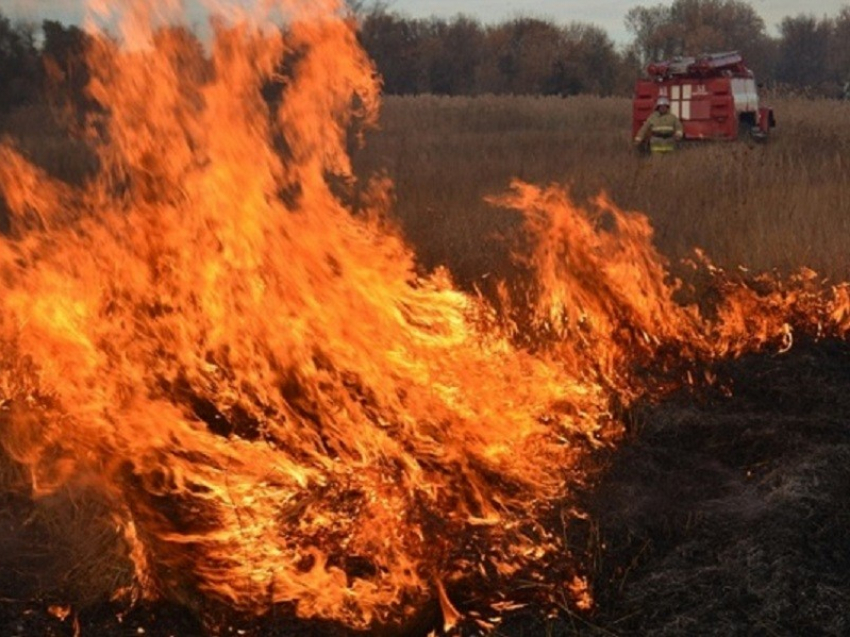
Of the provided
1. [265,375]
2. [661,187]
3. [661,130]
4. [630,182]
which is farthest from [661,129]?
[265,375]

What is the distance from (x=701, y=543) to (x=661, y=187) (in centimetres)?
801

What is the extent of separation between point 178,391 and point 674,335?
2.98 m

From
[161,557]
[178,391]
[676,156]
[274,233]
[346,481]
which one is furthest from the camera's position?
[676,156]

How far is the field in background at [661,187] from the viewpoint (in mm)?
7570

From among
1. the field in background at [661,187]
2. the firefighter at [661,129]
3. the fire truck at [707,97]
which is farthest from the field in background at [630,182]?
the fire truck at [707,97]

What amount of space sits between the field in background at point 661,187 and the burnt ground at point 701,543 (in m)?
2.77

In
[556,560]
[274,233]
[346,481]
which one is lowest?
[556,560]

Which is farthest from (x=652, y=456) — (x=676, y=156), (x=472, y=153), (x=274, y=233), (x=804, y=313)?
(x=472, y=153)

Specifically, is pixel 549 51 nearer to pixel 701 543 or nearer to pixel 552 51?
pixel 552 51

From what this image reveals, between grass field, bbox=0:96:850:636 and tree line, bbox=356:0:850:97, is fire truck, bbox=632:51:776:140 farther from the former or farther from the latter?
tree line, bbox=356:0:850:97

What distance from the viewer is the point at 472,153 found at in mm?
16250

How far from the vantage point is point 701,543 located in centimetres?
350

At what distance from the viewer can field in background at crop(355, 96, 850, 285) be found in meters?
7.57

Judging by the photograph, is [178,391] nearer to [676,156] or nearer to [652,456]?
[652,456]
